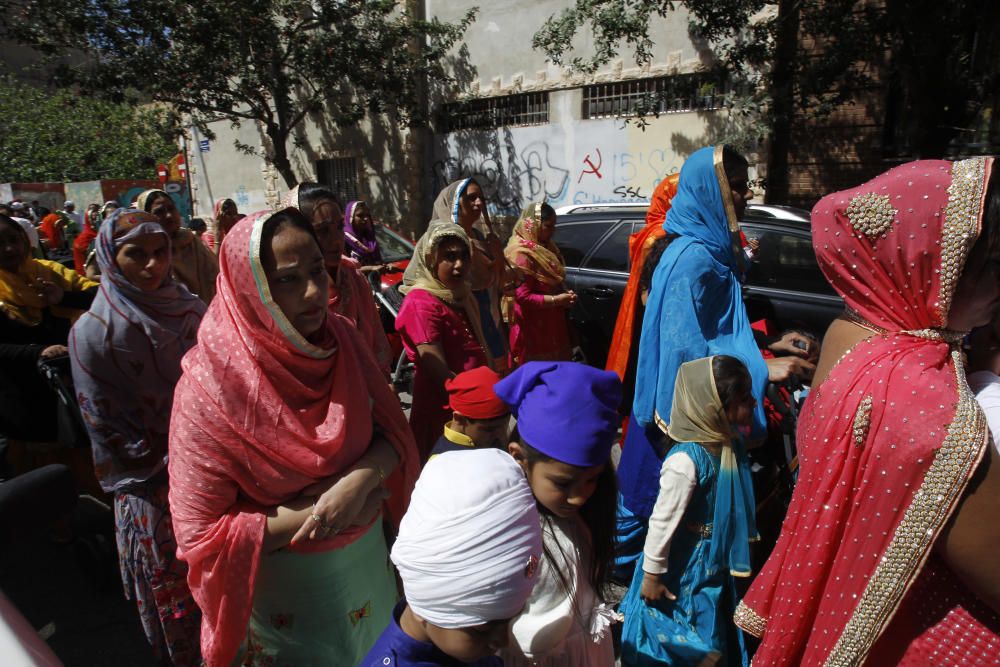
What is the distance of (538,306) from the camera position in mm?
4703

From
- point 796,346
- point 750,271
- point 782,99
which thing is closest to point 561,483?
point 796,346

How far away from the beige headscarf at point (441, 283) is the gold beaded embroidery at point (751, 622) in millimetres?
1937

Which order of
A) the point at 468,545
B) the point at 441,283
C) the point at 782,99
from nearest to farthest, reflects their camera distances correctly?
the point at 468,545, the point at 441,283, the point at 782,99

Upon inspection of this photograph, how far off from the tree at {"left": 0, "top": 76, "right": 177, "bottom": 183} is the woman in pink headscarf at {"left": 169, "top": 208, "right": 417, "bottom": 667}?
25.2 metres

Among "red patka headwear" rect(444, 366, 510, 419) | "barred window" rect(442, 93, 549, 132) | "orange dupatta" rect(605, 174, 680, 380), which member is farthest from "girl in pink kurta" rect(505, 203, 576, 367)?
"barred window" rect(442, 93, 549, 132)

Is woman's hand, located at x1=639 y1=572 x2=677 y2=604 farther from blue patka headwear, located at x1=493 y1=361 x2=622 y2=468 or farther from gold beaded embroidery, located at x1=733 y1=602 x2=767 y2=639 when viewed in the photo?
Answer: blue patka headwear, located at x1=493 y1=361 x2=622 y2=468

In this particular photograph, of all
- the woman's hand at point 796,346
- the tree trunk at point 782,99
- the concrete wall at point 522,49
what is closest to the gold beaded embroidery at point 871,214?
the woman's hand at point 796,346

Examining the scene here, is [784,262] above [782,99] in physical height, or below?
below

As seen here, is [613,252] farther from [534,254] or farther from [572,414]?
[572,414]

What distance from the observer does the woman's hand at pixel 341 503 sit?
5.74ft

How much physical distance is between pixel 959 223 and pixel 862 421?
0.44 meters

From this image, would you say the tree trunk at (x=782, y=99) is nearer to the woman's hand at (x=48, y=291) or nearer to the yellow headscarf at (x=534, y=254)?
the yellow headscarf at (x=534, y=254)

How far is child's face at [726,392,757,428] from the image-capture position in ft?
7.93

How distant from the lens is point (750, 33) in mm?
9094
